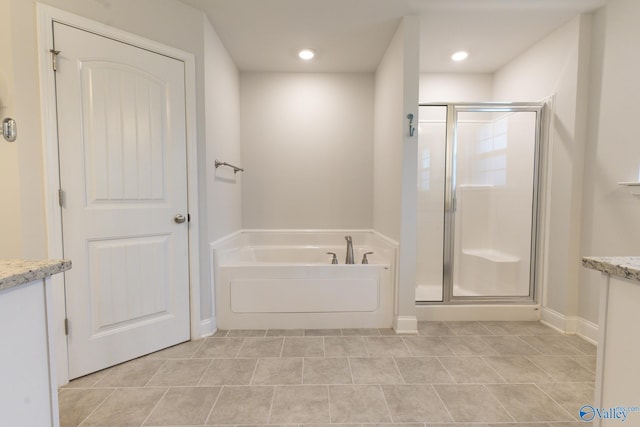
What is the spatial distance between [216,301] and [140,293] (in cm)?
58

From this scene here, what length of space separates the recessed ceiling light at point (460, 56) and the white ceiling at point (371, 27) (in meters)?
0.06

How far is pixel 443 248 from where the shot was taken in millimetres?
2629

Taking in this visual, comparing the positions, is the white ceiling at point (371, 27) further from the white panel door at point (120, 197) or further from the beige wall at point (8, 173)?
the beige wall at point (8, 173)

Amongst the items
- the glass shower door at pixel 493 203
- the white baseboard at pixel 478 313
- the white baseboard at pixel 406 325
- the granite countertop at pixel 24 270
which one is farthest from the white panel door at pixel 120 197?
the glass shower door at pixel 493 203

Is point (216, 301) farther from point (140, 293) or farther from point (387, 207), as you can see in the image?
point (387, 207)

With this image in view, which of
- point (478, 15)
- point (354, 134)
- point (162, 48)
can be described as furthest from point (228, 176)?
point (478, 15)

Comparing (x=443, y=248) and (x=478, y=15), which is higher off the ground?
(x=478, y=15)

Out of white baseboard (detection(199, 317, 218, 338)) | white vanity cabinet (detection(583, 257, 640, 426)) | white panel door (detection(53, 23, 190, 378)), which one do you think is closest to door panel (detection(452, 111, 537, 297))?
white vanity cabinet (detection(583, 257, 640, 426))

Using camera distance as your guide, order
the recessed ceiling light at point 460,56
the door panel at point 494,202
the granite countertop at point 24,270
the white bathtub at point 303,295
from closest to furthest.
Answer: the granite countertop at point 24,270 → the white bathtub at point 303,295 → the door panel at point 494,202 → the recessed ceiling light at point 460,56

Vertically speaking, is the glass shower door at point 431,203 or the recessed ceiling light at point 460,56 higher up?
the recessed ceiling light at point 460,56

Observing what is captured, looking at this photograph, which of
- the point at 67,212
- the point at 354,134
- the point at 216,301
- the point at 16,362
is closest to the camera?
the point at 16,362

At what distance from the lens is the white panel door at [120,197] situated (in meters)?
1.65

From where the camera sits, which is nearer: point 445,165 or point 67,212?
point 67,212

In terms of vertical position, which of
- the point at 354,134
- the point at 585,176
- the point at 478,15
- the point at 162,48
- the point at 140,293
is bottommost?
the point at 140,293
